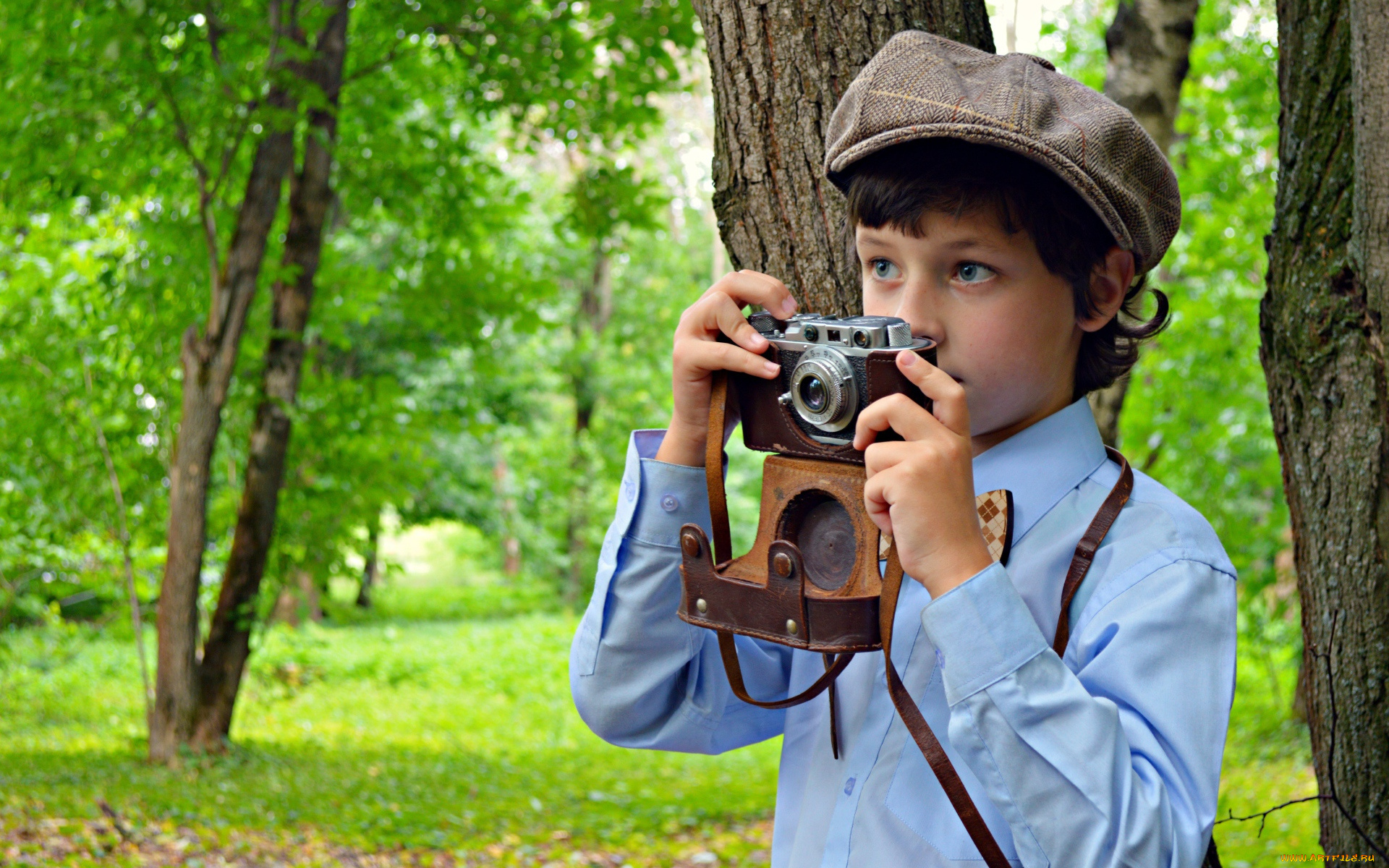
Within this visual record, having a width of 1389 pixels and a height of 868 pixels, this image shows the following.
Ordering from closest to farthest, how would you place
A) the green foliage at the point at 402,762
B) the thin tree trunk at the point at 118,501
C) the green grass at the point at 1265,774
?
the green grass at the point at 1265,774 → the green foliage at the point at 402,762 → the thin tree trunk at the point at 118,501

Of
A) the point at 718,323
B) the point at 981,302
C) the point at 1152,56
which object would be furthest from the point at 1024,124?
the point at 1152,56

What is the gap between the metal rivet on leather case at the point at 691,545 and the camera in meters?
1.32

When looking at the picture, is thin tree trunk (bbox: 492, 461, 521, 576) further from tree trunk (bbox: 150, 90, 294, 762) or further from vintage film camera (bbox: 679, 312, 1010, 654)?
vintage film camera (bbox: 679, 312, 1010, 654)

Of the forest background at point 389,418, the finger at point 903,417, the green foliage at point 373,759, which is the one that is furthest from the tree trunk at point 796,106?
the green foliage at point 373,759

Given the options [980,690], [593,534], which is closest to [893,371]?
[980,690]

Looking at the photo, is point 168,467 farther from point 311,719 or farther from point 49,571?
point 311,719

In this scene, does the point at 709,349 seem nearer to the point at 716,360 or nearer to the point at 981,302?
the point at 716,360

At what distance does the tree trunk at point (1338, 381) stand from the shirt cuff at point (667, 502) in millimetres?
1241

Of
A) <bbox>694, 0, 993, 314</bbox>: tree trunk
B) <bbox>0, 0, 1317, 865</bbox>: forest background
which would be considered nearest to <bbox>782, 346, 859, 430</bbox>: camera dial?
<bbox>694, 0, 993, 314</bbox>: tree trunk

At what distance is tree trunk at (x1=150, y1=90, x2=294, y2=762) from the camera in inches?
256

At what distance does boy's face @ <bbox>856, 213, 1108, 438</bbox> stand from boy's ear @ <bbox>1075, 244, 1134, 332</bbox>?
68mm

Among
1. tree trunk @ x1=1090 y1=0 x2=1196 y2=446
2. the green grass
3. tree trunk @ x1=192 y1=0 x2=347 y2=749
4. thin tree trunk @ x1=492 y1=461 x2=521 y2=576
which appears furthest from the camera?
thin tree trunk @ x1=492 y1=461 x2=521 y2=576

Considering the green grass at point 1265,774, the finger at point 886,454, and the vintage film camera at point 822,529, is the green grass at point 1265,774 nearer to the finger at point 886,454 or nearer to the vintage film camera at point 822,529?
the vintage film camera at point 822,529

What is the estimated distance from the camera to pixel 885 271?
4.39 feet
